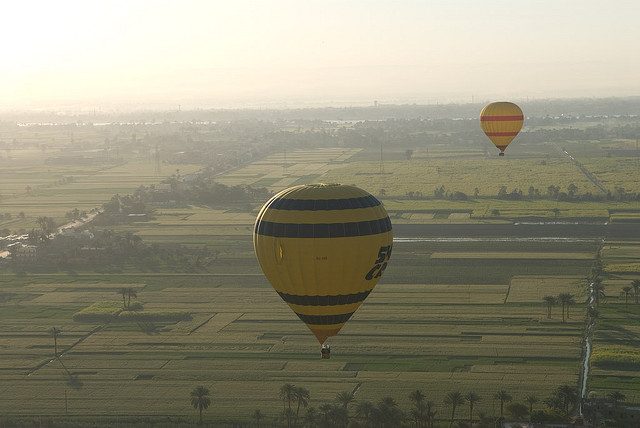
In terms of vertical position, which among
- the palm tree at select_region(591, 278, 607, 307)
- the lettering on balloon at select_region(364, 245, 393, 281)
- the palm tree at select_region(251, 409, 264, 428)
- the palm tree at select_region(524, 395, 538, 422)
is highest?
the lettering on balloon at select_region(364, 245, 393, 281)

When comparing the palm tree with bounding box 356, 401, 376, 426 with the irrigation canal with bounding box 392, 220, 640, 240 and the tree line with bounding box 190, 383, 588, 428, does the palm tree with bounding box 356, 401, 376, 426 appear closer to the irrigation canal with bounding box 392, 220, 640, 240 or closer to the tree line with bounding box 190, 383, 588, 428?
the tree line with bounding box 190, 383, 588, 428

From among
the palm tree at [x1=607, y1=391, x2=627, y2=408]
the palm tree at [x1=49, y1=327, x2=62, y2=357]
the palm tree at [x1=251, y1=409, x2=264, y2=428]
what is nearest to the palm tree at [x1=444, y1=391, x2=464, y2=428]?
the palm tree at [x1=607, y1=391, x2=627, y2=408]

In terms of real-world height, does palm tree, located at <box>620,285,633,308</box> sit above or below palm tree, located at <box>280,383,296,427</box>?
above

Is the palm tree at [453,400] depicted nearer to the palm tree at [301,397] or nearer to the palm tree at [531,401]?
the palm tree at [531,401]

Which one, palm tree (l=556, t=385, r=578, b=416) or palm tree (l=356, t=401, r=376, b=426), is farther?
palm tree (l=556, t=385, r=578, b=416)

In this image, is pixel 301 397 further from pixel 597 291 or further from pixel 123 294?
pixel 597 291

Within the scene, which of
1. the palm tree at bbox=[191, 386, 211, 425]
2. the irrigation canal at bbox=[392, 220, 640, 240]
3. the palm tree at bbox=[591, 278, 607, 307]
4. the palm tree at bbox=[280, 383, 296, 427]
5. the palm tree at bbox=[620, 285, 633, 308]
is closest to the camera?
the palm tree at bbox=[191, 386, 211, 425]

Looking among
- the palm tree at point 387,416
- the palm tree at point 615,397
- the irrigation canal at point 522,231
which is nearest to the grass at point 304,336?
the palm tree at point 387,416

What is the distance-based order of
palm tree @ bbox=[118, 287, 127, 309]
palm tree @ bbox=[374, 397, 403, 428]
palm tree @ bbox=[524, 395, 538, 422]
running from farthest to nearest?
palm tree @ bbox=[118, 287, 127, 309], palm tree @ bbox=[524, 395, 538, 422], palm tree @ bbox=[374, 397, 403, 428]
